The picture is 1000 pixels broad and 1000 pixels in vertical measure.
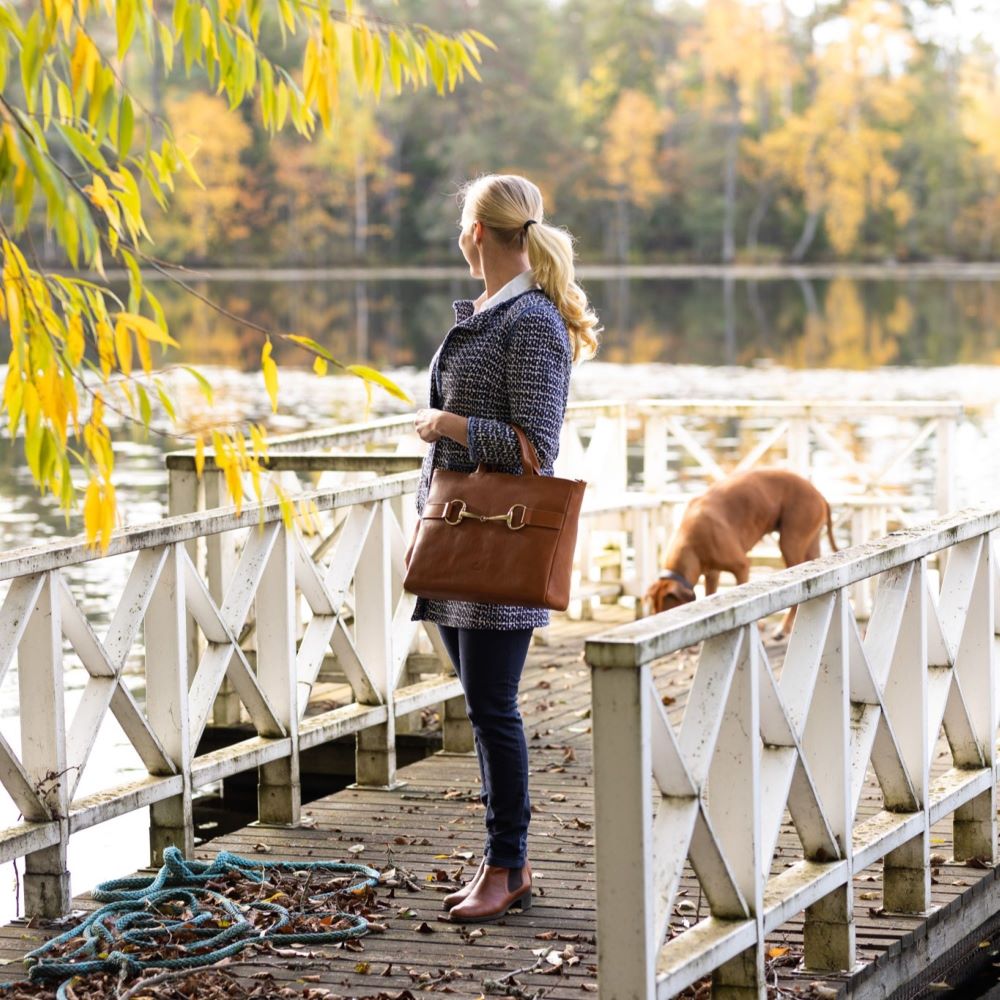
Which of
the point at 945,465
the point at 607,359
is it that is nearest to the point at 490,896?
the point at 945,465

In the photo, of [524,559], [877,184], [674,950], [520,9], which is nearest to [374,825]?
[524,559]

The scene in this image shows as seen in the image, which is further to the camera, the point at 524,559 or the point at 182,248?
the point at 182,248

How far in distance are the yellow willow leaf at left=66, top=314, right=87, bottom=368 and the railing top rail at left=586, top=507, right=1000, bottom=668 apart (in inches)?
40.3

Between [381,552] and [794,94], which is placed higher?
[794,94]

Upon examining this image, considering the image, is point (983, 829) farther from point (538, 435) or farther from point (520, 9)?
point (520, 9)

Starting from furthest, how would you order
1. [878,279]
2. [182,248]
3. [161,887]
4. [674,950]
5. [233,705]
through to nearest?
[182,248], [878,279], [233,705], [161,887], [674,950]

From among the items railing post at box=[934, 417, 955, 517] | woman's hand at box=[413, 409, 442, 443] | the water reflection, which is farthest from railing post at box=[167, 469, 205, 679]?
the water reflection

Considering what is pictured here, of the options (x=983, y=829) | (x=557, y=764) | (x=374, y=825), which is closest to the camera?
(x=983, y=829)

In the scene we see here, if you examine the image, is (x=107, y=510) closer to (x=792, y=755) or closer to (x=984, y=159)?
(x=792, y=755)

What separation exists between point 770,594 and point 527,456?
27.1 inches

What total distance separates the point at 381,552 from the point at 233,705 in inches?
79.9

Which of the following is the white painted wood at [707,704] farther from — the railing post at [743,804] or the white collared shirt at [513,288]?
the white collared shirt at [513,288]

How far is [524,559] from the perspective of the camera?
421 cm

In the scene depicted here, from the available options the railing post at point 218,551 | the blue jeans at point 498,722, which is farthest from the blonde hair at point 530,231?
the railing post at point 218,551
